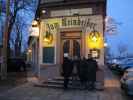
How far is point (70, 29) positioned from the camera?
20.1 meters

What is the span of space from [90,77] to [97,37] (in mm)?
3262

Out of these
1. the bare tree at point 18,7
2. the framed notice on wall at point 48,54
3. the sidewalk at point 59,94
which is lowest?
the sidewalk at point 59,94

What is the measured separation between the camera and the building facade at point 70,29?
19500 mm

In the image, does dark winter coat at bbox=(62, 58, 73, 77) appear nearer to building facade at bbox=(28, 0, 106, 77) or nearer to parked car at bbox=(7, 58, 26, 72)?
building facade at bbox=(28, 0, 106, 77)

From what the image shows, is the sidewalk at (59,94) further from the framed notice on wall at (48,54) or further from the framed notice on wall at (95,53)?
the framed notice on wall at (48,54)

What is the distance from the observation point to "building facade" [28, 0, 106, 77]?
768 inches

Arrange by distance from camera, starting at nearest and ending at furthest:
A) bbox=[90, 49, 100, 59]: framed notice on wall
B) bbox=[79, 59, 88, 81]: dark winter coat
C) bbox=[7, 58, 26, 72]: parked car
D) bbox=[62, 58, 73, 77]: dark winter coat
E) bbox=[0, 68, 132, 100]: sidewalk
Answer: bbox=[0, 68, 132, 100]: sidewalk → bbox=[79, 59, 88, 81]: dark winter coat → bbox=[62, 58, 73, 77]: dark winter coat → bbox=[90, 49, 100, 59]: framed notice on wall → bbox=[7, 58, 26, 72]: parked car

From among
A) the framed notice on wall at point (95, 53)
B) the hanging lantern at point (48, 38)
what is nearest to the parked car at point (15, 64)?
the hanging lantern at point (48, 38)

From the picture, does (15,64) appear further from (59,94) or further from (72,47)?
(59,94)

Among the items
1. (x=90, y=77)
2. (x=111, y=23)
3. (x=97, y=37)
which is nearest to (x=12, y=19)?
(x=111, y=23)

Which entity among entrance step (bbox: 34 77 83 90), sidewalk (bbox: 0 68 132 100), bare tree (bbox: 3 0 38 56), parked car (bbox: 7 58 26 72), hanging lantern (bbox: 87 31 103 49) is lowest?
sidewalk (bbox: 0 68 132 100)

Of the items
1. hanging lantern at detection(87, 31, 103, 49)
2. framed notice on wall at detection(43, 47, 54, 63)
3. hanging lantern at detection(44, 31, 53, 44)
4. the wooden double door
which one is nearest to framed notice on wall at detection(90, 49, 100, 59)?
hanging lantern at detection(87, 31, 103, 49)

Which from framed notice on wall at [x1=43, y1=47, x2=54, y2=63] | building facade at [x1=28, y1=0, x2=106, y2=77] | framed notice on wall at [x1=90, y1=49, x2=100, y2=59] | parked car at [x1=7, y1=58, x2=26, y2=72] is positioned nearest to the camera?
framed notice on wall at [x1=90, y1=49, x2=100, y2=59]

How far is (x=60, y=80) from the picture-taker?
62.5 ft
